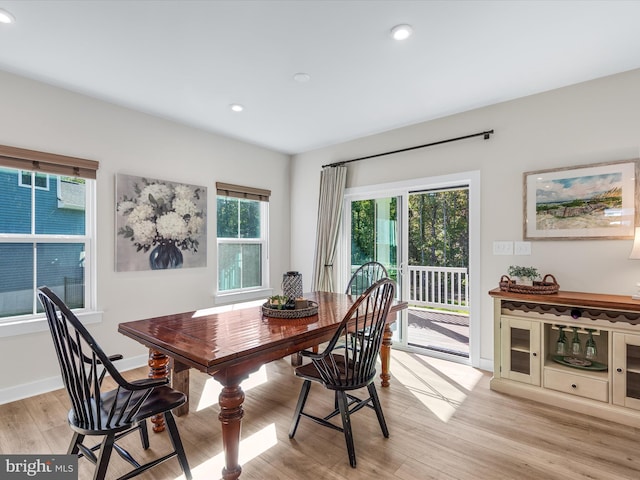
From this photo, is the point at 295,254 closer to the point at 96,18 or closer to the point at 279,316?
the point at 279,316

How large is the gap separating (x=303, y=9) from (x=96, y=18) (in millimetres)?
1271

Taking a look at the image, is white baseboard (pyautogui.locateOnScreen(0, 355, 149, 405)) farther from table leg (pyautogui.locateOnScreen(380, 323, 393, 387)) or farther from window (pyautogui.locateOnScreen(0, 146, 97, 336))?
table leg (pyautogui.locateOnScreen(380, 323, 393, 387))

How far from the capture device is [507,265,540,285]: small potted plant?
2.91 meters

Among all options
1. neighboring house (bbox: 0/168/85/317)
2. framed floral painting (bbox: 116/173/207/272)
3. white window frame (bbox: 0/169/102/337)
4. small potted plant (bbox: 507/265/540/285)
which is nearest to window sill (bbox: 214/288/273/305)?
framed floral painting (bbox: 116/173/207/272)

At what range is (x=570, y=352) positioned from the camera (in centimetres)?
275

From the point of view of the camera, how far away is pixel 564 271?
2.98 m

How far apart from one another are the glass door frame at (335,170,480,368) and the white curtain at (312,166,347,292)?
0.41ft

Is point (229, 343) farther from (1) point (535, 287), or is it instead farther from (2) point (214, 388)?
(1) point (535, 287)

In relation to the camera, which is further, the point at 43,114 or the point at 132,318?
the point at 132,318

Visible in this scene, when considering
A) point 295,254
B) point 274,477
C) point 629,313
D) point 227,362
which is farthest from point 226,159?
point 629,313

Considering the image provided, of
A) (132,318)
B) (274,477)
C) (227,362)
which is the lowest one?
(274,477)

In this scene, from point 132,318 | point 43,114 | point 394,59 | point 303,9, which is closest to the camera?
point 303,9

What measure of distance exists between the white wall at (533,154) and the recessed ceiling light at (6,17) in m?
3.38

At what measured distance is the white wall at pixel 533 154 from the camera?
2.74m
